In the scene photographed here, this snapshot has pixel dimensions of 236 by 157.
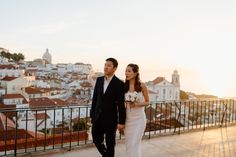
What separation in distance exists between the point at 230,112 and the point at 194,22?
341 inches

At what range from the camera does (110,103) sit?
421cm

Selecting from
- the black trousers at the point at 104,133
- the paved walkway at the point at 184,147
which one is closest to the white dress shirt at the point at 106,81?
the black trousers at the point at 104,133

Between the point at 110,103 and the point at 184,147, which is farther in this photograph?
the point at 184,147

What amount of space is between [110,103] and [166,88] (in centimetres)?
7272

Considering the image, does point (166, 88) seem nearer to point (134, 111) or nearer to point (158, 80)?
point (158, 80)

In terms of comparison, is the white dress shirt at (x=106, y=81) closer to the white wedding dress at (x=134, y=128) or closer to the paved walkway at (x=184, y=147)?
the white wedding dress at (x=134, y=128)

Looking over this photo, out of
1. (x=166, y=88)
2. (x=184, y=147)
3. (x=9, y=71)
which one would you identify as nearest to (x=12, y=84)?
(x=9, y=71)

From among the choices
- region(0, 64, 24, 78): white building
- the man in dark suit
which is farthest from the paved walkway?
region(0, 64, 24, 78): white building

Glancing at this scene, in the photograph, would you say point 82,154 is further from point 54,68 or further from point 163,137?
point 54,68

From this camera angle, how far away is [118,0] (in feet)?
50.8

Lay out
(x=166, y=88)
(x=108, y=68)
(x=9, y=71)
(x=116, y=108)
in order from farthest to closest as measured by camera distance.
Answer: (x=166, y=88) < (x=9, y=71) < (x=116, y=108) < (x=108, y=68)

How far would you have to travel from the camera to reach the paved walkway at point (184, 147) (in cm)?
569

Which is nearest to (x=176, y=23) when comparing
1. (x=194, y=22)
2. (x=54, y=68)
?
(x=194, y=22)

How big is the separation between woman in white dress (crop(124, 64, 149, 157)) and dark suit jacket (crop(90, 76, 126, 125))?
191 mm
